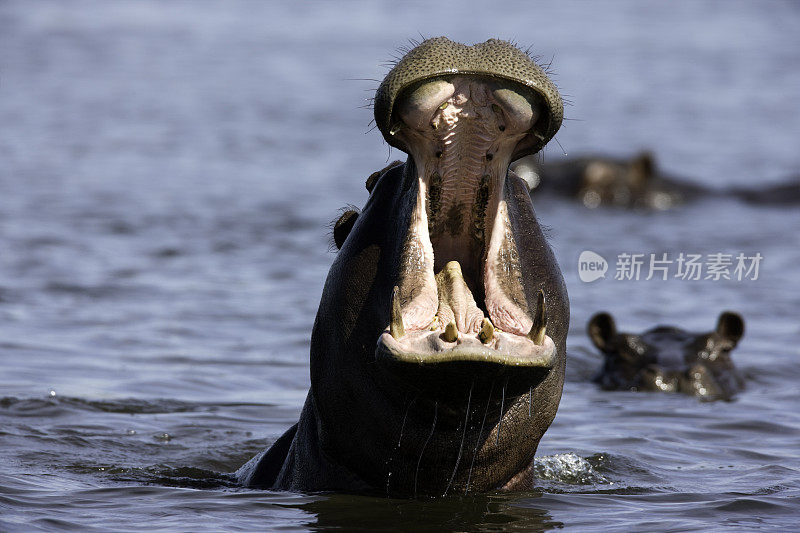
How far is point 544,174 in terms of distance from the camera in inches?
685

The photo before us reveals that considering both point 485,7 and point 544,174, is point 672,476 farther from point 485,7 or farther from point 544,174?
point 485,7

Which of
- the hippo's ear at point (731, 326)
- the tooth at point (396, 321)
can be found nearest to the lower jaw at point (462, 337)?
the tooth at point (396, 321)

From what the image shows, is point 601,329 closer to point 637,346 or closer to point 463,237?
point 637,346

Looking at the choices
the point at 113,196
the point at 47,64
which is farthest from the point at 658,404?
the point at 47,64

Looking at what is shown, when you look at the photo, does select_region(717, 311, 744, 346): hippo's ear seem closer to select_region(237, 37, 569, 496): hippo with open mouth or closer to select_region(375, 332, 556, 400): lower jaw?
select_region(237, 37, 569, 496): hippo with open mouth

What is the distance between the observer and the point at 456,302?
13.9 ft

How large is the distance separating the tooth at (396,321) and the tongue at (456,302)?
0.22 meters

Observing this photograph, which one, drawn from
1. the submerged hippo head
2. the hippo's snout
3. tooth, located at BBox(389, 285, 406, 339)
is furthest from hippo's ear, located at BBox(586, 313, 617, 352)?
tooth, located at BBox(389, 285, 406, 339)

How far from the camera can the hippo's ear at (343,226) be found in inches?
190

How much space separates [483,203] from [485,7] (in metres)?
38.4

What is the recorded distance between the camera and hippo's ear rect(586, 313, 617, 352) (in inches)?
349
